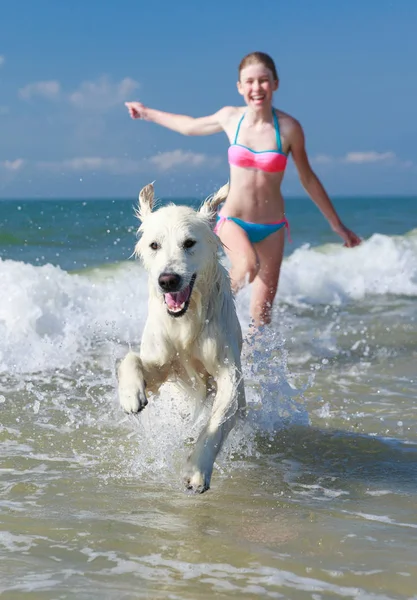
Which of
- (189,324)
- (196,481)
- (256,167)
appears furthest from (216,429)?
(256,167)

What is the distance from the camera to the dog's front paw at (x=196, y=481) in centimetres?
Result: 411

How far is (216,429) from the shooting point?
4.46 metres

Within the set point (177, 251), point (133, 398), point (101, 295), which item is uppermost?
point (101, 295)

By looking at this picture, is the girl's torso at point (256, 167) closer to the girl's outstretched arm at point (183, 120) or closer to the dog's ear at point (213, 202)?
the girl's outstretched arm at point (183, 120)

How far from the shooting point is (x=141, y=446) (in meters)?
5.32

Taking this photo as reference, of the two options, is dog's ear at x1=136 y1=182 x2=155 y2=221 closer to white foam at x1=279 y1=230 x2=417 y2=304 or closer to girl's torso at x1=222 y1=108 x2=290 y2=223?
girl's torso at x1=222 y1=108 x2=290 y2=223

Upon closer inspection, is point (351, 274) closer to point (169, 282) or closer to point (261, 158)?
point (261, 158)

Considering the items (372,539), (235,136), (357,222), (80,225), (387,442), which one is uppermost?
(357,222)

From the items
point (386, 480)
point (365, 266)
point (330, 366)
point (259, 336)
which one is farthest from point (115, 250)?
point (386, 480)

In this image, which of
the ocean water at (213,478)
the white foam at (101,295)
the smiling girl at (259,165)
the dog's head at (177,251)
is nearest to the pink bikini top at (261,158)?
the smiling girl at (259,165)

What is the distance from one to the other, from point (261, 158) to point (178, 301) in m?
2.86

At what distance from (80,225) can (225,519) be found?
2675cm

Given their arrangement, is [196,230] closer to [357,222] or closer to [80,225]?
[80,225]

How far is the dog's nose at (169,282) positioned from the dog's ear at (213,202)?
55 centimetres
